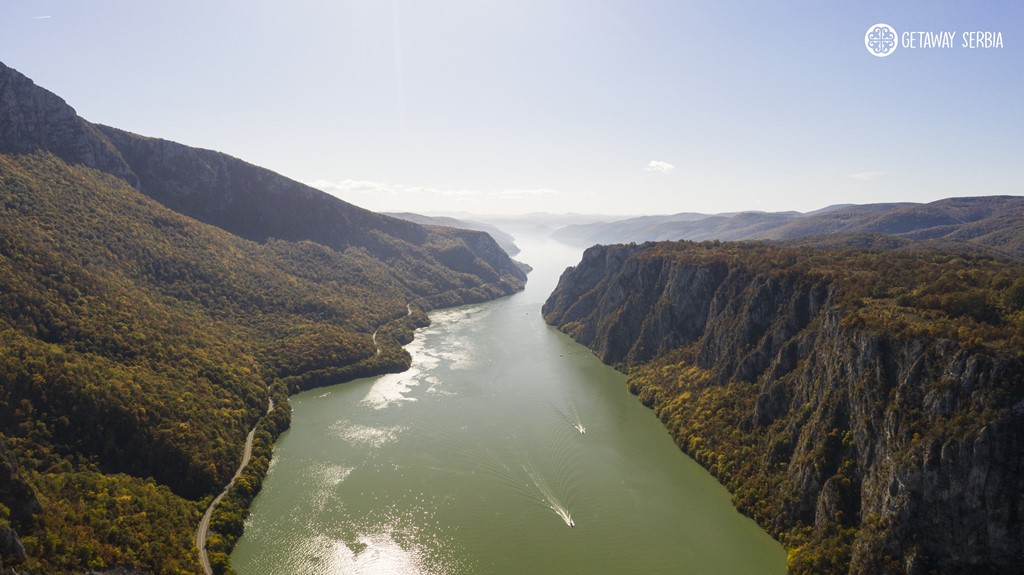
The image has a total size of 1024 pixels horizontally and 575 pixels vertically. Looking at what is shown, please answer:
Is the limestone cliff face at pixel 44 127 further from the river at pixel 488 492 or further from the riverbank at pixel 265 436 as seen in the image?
the river at pixel 488 492

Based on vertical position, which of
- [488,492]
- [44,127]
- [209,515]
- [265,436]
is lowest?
[488,492]

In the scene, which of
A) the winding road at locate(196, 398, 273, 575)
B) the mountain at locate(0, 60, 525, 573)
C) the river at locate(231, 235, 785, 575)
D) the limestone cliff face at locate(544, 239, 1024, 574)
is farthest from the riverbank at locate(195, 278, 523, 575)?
the limestone cliff face at locate(544, 239, 1024, 574)

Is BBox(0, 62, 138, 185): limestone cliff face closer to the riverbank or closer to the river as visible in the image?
the riverbank

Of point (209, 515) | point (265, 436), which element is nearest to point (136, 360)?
point (265, 436)

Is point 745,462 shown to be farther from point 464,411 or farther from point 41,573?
point 41,573

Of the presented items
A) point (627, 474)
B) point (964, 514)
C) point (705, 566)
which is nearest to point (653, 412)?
point (627, 474)

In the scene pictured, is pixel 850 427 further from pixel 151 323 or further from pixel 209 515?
pixel 151 323
